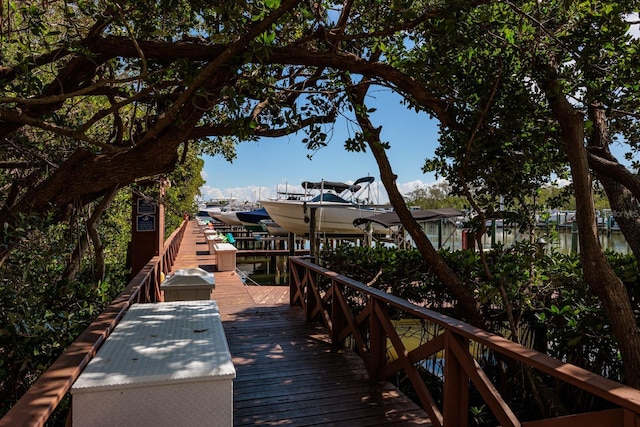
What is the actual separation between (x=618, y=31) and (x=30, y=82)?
4.38 m

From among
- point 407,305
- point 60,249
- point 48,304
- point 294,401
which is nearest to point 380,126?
point 407,305

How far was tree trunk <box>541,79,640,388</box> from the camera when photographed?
295 centimetres

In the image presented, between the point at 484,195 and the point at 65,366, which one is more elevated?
the point at 484,195

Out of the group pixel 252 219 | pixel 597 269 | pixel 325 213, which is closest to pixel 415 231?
pixel 597 269

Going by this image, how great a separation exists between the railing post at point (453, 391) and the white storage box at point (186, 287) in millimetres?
3213

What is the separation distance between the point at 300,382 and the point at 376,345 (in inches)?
30.7

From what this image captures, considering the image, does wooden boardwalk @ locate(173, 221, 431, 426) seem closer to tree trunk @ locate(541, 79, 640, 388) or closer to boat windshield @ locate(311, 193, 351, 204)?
tree trunk @ locate(541, 79, 640, 388)

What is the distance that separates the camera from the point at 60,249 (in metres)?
3.73

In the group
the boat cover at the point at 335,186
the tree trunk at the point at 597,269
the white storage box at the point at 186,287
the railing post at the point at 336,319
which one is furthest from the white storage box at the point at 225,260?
the boat cover at the point at 335,186

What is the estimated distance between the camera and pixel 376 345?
3963mm

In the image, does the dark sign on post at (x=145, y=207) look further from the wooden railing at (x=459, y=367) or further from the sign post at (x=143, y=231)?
the wooden railing at (x=459, y=367)

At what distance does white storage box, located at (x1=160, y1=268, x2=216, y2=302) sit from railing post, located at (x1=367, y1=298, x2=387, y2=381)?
2168 mm

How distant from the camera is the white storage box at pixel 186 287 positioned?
16.5 ft

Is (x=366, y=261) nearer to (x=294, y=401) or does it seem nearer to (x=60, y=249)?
(x=294, y=401)
